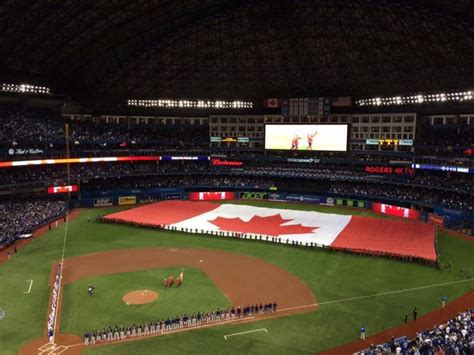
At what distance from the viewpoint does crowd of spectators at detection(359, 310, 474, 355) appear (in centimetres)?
2255

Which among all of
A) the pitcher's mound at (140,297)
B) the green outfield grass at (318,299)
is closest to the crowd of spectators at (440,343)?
the green outfield grass at (318,299)

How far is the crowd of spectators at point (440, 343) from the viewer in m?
22.5

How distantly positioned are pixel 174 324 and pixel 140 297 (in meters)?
6.74

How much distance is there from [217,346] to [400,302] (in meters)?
17.2

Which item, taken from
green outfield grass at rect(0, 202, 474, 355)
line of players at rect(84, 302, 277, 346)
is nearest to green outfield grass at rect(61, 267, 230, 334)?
green outfield grass at rect(0, 202, 474, 355)

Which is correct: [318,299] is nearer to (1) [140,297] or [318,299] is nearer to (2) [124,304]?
(1) [140,297]

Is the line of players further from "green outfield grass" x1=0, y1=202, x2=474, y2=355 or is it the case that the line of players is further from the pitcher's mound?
Answer: the pitcher's mound

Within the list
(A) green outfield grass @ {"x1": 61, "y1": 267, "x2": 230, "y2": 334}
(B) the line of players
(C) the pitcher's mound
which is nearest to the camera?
(B) the line of players

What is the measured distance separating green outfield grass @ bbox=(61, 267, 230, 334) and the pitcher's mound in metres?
0.50

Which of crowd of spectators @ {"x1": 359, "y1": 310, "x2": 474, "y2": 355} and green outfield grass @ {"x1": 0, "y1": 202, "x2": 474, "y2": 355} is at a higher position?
crowd of spectators @ {"x1": 359, "y1": 310, "x2": 474, "y2": 355}

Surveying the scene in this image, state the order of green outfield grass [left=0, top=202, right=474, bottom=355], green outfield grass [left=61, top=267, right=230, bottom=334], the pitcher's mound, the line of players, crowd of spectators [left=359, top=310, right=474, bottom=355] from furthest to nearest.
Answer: the pitcher's mound → green outfield grass [left=61, top=267, right=230, bottom=334] → the line of players → green outfield grass [left=0, top=202, right=474, bottom=355] → crowd of spectators [left=359, top=310, right=474, bottom=355]

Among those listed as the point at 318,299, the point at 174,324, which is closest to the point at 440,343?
the point at 318,299

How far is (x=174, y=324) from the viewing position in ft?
101

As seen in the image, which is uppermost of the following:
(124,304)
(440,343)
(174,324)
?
(440,343)
